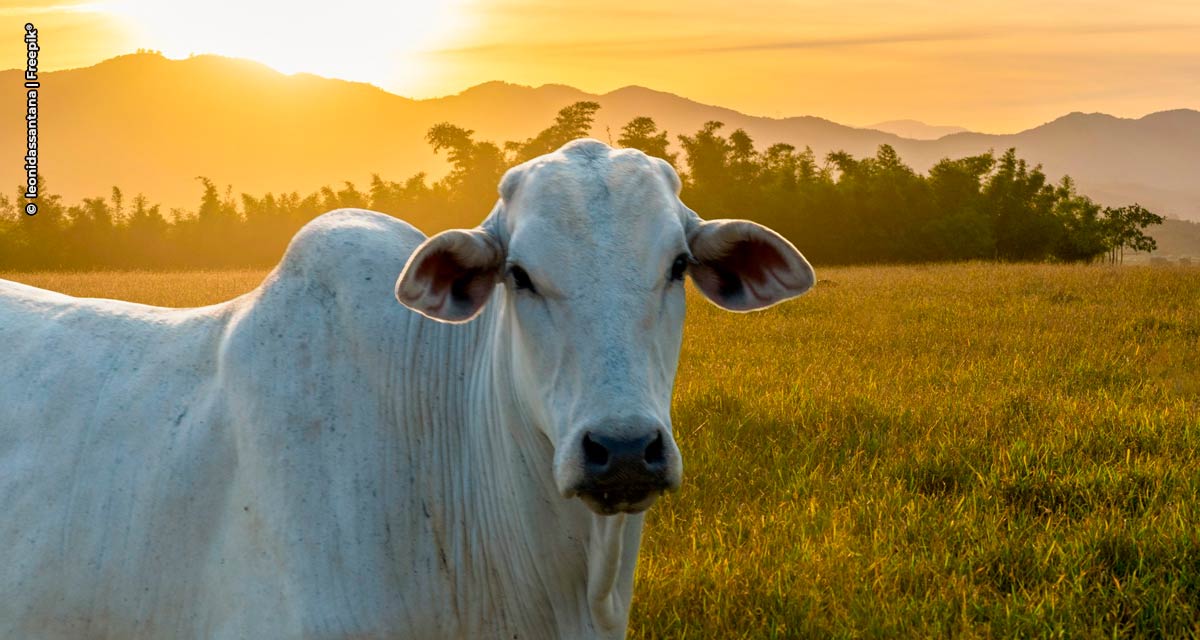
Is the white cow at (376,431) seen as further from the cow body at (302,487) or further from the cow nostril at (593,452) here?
the cow nostril at (593,452)

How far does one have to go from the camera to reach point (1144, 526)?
516 cm

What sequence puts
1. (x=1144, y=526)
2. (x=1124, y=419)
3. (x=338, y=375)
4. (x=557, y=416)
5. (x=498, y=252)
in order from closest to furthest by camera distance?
1. (x=557, y=416)
2. (x=498, y=252)
3. (x=338, y=375)
4. (x=1144, y=526)
5. (x=1124, y=419)

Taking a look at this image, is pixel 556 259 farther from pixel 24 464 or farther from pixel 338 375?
pixel 24 464

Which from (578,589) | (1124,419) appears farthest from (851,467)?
(578,589)

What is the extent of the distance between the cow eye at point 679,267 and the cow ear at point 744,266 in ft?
0.16

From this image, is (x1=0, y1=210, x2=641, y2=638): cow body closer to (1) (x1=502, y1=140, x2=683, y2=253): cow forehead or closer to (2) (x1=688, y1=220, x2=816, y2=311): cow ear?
(1) (x1=502, y1=140, x2=683, y2=253): cow forehead

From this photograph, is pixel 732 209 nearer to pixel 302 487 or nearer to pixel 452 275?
pixel 452 275

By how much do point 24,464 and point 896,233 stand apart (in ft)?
184

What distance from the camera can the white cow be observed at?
9.59ft

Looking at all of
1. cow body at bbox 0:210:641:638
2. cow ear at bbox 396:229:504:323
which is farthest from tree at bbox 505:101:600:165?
cow ear at bbox 396:229:504:323

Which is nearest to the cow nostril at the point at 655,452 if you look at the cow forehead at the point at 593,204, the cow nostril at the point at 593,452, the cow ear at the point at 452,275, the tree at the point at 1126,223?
the cow nostril at the point at 593,452

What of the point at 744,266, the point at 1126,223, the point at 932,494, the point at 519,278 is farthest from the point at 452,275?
the point at 1126,223

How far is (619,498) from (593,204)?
0.83 meters

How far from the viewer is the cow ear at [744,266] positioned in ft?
10.2
